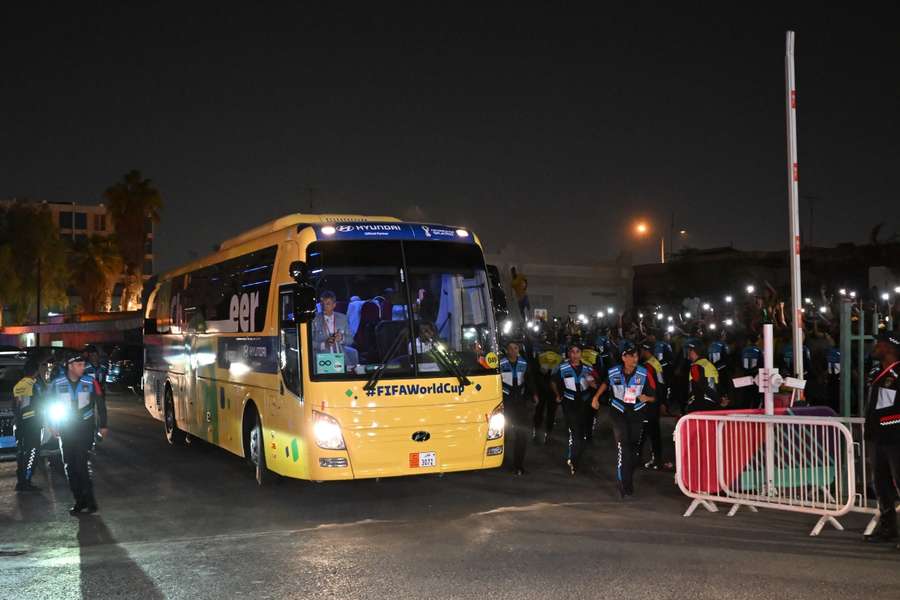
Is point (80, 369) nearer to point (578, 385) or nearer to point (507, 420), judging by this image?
point (507, 420)

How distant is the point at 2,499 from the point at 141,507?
2.07m

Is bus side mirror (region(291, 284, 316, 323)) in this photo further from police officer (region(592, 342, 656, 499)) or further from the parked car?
the parked car

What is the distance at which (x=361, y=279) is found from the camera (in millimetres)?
9852

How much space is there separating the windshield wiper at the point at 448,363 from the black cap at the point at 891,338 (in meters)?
4.25

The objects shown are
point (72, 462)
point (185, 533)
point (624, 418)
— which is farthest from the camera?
point (624, 418)

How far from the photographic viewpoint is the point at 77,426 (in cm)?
924

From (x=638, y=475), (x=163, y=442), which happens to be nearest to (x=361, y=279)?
(x=638, y=475)

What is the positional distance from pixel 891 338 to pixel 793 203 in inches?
120

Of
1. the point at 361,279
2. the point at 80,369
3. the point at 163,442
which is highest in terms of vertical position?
the point at 361,279

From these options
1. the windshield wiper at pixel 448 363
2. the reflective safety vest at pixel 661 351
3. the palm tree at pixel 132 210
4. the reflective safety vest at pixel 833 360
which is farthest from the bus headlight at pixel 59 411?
the palm tree at pixel 132 210

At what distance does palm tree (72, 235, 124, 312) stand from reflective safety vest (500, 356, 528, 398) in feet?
225

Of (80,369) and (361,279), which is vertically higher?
(361,279)

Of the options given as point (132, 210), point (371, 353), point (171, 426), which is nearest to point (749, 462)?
point (371, 353)

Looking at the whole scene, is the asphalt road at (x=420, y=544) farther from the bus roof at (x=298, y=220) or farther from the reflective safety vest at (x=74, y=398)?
the bus roof at (x=298, y=220)
